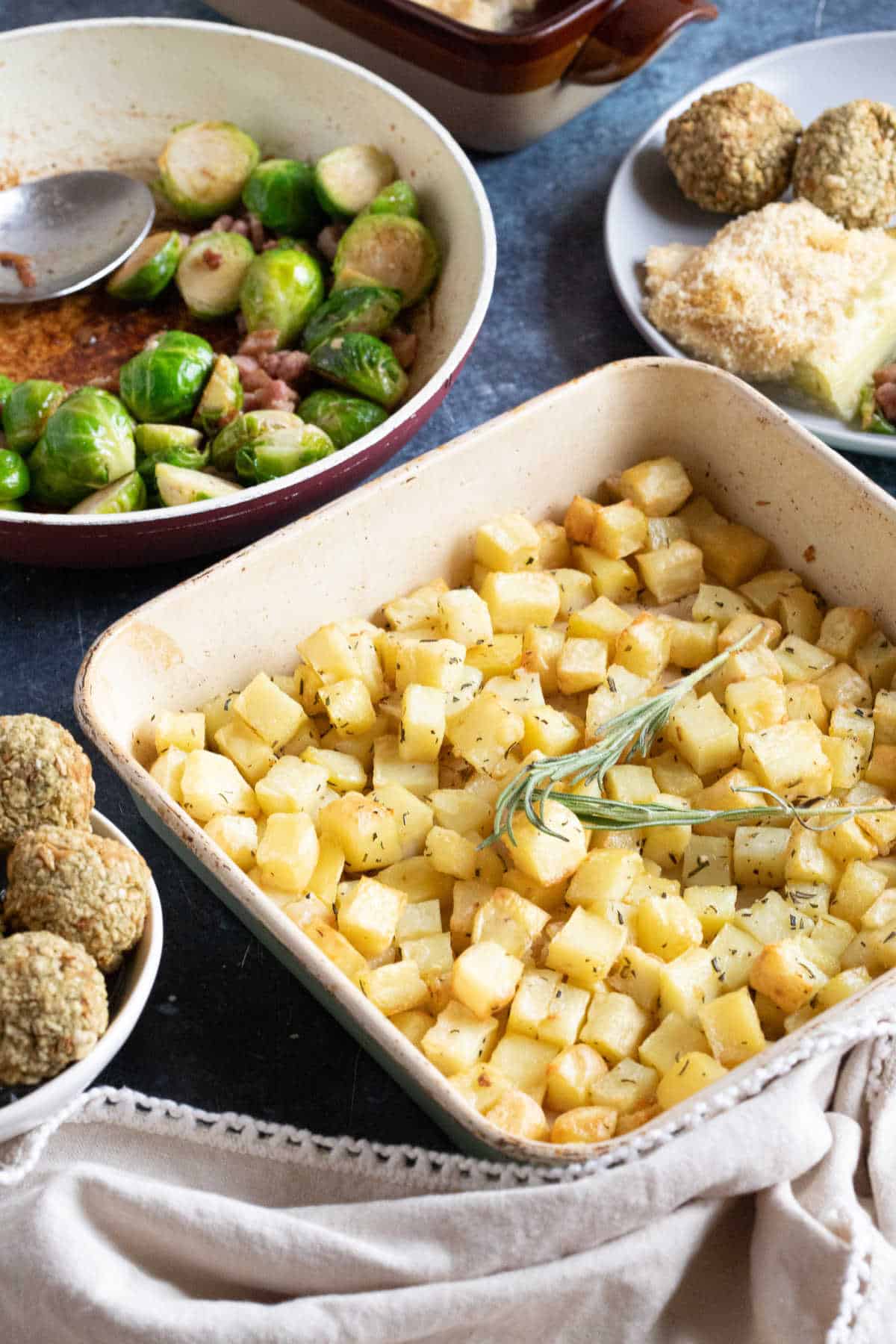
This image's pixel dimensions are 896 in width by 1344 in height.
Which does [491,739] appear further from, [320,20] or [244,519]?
[320,20]

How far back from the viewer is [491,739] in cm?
168

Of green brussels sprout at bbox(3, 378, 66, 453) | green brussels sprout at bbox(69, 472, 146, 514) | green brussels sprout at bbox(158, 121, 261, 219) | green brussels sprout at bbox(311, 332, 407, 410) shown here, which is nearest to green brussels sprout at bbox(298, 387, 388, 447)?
green brussels sprout at bbox(311, 332, 407, 410)

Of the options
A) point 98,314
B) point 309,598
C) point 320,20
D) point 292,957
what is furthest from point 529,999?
point 320,20

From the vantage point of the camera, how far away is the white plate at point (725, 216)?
2.27 meters

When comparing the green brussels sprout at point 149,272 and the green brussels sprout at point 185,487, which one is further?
the green brussels sprout at point 149,272

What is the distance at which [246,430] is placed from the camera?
6.78 ft

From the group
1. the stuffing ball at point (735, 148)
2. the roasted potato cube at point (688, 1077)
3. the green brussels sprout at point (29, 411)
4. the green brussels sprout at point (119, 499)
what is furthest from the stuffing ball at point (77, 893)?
the stuffing ball at point (735, 148)

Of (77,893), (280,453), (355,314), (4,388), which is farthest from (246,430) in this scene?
(77,893)

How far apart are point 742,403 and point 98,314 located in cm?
119

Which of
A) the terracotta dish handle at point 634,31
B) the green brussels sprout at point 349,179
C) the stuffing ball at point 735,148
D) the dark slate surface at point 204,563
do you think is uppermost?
the terracotta dish handle at point 634,31

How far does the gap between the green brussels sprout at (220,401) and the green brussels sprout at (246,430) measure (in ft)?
0.17

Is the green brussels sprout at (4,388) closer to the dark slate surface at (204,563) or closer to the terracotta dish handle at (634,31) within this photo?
the dark slate surface at (204,563)

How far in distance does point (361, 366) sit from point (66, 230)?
75 centimetres

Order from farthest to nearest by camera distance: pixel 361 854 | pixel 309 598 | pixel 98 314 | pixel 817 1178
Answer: pixel 98 314, pixel 309 598, pixel 361 854, pixel 817 1178
